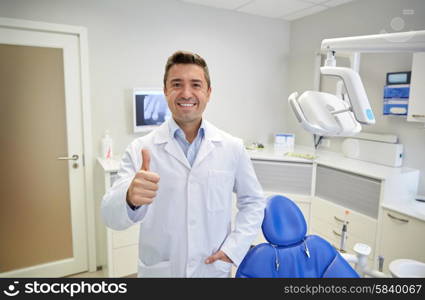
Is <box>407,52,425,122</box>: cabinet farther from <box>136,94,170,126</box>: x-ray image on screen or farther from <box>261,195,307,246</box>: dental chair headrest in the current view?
<box>136,94,170,126</box>: x-ray image on screen

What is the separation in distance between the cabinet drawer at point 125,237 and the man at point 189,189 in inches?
45.9

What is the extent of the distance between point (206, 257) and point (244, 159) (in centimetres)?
43

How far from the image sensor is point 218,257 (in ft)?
3.90

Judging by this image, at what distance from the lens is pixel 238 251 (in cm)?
121

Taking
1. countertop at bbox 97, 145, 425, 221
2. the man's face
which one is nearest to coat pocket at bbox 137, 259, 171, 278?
the man's face

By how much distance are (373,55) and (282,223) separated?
202 centimetres

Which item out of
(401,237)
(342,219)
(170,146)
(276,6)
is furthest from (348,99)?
(276,6)

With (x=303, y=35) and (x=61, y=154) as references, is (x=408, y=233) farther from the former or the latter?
(x=61, y=154)

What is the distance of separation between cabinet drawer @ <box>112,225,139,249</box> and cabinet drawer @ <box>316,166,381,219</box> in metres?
1.62

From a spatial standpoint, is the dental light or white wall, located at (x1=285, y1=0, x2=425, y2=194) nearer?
the dental light

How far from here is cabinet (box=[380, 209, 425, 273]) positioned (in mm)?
1926

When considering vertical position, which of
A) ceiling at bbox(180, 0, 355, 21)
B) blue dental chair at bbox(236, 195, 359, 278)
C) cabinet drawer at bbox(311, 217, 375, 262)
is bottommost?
cabinet drawer at bbox(311, 217, 375, 262)

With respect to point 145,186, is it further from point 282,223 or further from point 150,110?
point 150,110

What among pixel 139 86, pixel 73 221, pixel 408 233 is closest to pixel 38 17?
pixel 139 86
